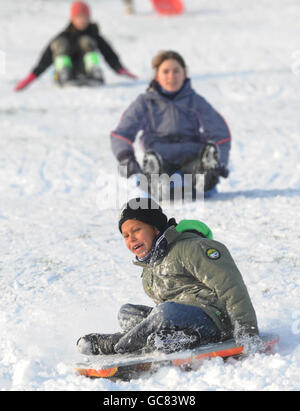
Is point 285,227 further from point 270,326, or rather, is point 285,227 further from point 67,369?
point 67,369

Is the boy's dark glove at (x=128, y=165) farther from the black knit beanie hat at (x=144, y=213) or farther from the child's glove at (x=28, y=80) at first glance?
the child's glove at (x=28, y=80)

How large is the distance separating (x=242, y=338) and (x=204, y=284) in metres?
0.30

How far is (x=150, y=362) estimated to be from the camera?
3104 mm

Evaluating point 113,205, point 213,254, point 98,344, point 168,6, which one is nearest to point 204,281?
point 213,254

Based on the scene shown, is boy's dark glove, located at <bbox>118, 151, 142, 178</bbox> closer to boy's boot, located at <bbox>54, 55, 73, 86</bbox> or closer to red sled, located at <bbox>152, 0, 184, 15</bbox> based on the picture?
boy's boot, located at <bbox>54, 55, 73, 86</bbox>

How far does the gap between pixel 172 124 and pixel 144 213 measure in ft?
9.02

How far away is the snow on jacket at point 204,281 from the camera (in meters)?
3.12

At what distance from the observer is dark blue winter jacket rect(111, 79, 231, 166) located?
5.97 metres

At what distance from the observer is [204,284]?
3275mm

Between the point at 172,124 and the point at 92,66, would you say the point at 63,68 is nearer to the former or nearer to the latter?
the point at 92,66

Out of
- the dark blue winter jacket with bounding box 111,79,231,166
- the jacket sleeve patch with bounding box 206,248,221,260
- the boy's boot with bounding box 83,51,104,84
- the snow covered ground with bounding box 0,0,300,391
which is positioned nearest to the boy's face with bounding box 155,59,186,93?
the dark blue winter jacket with bounding box 111,79,231,166

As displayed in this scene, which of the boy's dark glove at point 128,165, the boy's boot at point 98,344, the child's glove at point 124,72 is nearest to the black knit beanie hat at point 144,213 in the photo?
the boy's boot at point 98,344

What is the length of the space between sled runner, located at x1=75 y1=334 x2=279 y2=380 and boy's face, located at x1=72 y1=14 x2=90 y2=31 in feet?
24.2

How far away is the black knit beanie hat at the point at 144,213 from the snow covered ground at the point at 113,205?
2.20 ft
